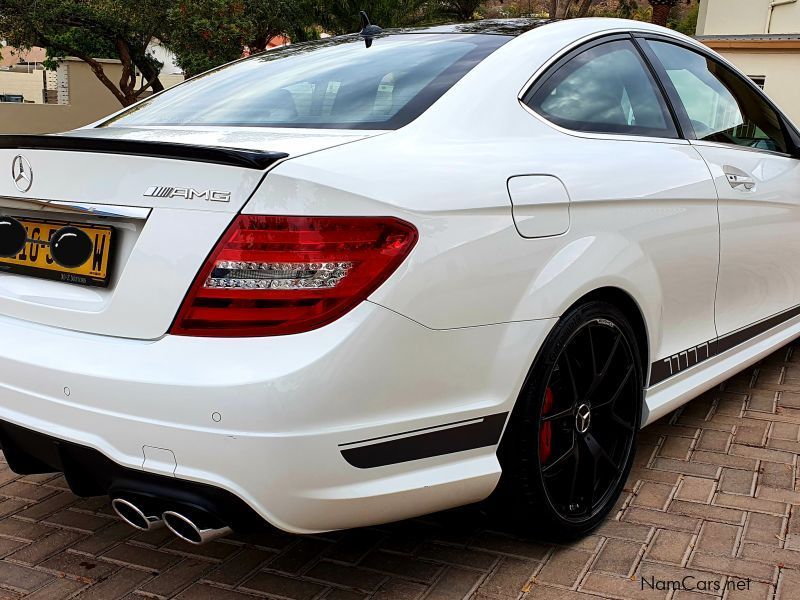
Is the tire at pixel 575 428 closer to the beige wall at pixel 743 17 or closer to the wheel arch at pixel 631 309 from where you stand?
the wheel arch at pixel 631 309

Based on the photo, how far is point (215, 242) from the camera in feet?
6.27

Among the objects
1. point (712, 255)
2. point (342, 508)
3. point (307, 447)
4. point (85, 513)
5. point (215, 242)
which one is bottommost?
point (85, 513)

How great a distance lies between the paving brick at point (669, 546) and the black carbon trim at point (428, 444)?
0.73 metres

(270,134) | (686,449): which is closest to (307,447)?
(270,134)

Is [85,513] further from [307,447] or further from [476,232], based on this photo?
[476,232]

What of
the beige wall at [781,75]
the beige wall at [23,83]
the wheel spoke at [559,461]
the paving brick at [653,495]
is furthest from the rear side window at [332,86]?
the beige wall at [23,83]

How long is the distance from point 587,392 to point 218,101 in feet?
4.80

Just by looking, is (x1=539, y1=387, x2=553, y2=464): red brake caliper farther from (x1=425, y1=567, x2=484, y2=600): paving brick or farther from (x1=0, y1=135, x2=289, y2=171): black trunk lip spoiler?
(x1=0, y1=135, x2=289, y2=171): black trunk lip spoiler

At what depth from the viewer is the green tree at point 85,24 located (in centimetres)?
1964

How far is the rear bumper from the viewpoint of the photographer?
6.14ft

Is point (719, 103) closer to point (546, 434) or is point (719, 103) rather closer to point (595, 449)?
point (595, 449)

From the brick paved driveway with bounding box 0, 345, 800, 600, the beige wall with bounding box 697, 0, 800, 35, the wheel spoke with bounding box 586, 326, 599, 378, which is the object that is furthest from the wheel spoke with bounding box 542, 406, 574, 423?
the beige wall with bounding box 697, 0, 800, 35

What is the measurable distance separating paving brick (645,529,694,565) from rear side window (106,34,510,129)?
1472 millimetres

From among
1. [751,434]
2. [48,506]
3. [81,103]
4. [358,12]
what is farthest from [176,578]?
[81,103]
